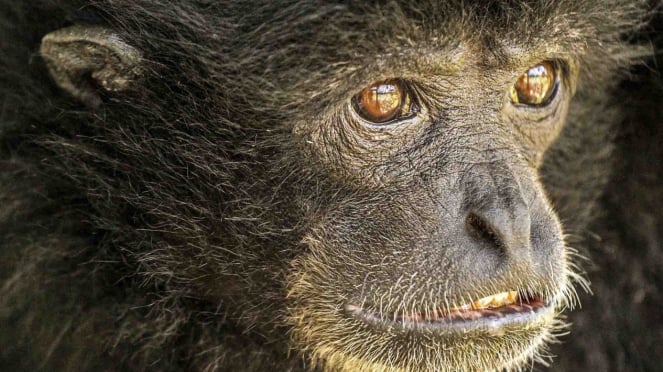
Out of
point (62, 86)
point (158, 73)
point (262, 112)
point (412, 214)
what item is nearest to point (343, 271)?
point (412, 214)

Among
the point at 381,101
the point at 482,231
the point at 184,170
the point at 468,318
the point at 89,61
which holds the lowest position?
the point at 468,318

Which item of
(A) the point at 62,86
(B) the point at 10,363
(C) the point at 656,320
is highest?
(A) the point at 62,86

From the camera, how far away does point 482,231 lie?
3379mm

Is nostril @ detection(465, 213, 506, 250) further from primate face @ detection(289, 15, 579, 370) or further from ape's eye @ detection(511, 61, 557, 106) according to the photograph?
ape's eye @ detection(511, 61, 557, 106)

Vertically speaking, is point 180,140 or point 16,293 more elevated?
point 180,140

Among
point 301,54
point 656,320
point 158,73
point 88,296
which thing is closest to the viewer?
point 301,54

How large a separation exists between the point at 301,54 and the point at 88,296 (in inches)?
53.0

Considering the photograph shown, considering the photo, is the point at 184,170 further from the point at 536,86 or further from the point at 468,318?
the point at 536,86

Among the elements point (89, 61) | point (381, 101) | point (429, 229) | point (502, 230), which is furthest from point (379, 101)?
point (89, 61)

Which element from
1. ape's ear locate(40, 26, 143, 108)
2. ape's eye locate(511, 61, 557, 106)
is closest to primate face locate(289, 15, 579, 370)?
ape's eye locate(511, 61, 557, 106)

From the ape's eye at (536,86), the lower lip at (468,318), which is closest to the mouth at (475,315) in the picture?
the lower lip at (468,318)

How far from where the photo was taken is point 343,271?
3.52m

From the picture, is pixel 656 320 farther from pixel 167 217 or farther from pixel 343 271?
pixel 167 217

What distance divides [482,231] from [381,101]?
59 cm
